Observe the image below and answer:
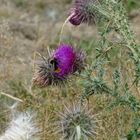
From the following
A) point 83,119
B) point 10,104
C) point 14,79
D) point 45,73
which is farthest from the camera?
point 14,79

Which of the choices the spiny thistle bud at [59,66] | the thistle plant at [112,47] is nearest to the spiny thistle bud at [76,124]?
the thistle plant at [112,47]

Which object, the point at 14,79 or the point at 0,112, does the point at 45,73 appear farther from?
the point at 14,79

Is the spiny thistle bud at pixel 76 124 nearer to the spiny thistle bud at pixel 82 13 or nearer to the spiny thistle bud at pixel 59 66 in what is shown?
the spiny thistle bud at pixel 59 66

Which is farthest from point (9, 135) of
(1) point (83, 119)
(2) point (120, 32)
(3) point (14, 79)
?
(3) point (14, 79)

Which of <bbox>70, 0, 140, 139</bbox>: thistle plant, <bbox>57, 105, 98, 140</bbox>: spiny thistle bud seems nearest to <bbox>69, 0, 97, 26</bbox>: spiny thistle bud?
<bbox>70, 0, 140, 139</bbox>: thistle plant

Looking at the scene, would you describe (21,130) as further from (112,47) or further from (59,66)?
(112,47)

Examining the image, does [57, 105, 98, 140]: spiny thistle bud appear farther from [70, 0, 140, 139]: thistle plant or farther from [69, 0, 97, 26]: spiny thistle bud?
[69, 0, 97, 26]: spiny thistle bud

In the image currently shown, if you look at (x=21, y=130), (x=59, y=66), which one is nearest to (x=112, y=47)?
(x=59, y=66)
